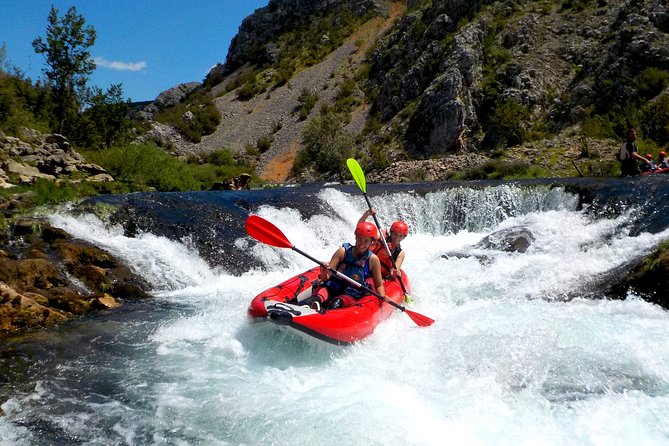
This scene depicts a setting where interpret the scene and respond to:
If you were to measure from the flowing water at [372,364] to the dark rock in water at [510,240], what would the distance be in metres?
0.23

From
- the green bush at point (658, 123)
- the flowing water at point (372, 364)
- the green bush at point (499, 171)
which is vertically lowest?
the flowing water at point (372, 364)

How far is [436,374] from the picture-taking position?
15.3 ft

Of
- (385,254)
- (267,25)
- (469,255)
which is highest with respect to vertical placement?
(267,25)

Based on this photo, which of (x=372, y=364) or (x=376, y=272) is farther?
(x=376, y=272)

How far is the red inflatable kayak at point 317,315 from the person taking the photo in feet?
15.5

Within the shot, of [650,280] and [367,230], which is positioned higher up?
[367,230]

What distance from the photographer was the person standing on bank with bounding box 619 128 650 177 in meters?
12.4

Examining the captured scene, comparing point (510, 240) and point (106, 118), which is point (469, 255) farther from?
point (106, 118)

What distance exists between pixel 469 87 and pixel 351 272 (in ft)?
81.7

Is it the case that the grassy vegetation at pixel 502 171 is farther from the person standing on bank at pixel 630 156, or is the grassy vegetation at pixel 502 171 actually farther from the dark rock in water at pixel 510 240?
the dark rock in water at pixel 510 240

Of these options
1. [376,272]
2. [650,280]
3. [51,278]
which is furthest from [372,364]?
[51,278]

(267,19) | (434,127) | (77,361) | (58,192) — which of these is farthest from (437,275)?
(267,19)

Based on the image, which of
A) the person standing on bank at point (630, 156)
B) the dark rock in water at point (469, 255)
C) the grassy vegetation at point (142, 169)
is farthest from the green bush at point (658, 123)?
the grassy vegetation at point (142, 169)

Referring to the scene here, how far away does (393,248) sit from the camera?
695cm
